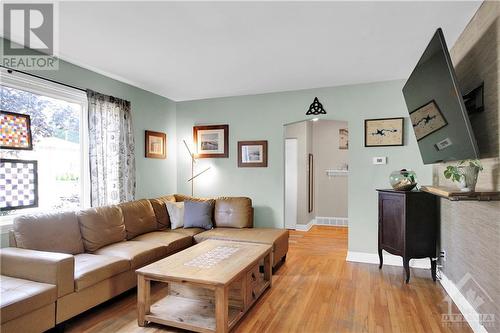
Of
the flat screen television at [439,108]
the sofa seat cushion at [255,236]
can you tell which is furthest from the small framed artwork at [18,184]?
the flat screen television at [439,108]

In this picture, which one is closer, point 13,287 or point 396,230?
point 13,287

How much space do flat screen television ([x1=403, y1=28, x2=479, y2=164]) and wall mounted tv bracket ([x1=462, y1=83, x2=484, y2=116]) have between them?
0.28 metres

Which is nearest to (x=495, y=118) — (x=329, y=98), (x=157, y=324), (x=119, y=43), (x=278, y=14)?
(x=278, y=14)

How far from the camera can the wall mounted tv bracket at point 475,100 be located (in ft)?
7.41

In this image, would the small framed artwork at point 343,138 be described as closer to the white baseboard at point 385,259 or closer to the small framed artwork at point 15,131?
the white baseboard at point 385,259

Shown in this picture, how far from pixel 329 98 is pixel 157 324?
11.8 feet

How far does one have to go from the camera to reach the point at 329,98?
436 cm

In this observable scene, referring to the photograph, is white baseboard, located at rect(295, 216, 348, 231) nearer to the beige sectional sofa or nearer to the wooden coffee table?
the beige sectional sofa

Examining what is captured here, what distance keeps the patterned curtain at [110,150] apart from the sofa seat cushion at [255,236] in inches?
49.1

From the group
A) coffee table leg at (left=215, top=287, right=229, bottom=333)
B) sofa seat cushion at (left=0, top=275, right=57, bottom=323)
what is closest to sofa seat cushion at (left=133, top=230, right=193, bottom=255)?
sofa seat cushion at (left=0, top=275, right=57, bottom=323)

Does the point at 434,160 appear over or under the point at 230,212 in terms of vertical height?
over

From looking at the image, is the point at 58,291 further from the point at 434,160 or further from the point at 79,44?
the point at 434,160

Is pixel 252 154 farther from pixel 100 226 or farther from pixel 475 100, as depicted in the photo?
pixel 475 100

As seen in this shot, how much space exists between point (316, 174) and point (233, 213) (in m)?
3.15
